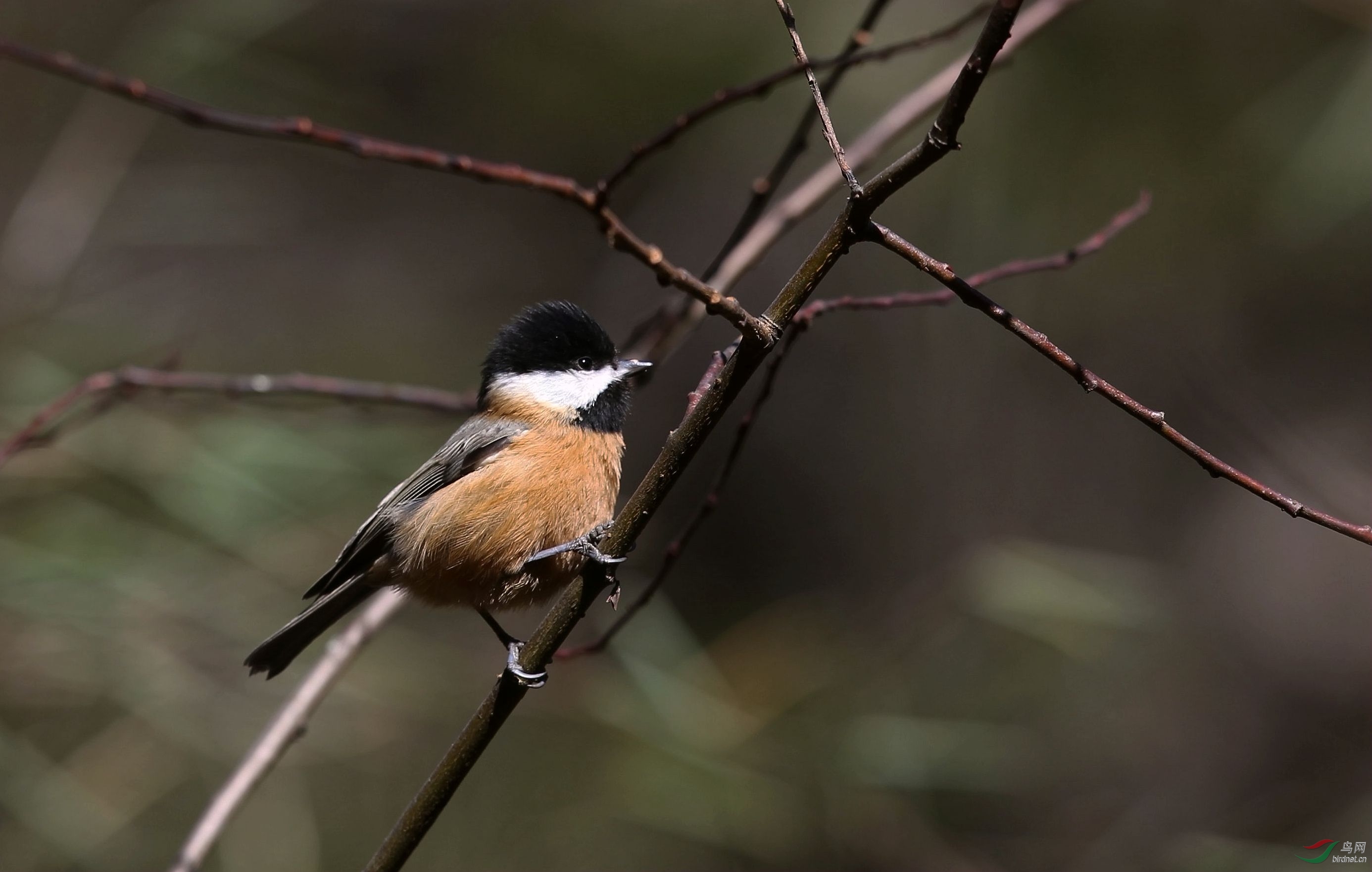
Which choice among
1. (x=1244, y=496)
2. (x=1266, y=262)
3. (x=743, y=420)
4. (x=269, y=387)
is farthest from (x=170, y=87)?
(x=1244, y=496)

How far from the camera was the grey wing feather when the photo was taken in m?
2.65

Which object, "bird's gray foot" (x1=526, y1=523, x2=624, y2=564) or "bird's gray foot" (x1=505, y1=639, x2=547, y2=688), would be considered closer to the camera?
"bird's gray foot" (x1=505, y1=639, x2=547, y2=688)

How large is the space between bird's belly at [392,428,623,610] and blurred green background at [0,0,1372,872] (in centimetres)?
92

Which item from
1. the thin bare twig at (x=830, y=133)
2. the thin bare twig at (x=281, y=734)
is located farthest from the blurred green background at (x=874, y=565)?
the thin bare twig at (x=830, y=133)

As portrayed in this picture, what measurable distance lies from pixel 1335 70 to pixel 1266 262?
1.40 metres

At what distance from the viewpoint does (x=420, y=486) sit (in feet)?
9.26

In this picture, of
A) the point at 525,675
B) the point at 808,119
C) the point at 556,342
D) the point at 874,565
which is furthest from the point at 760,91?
the point at 874,565

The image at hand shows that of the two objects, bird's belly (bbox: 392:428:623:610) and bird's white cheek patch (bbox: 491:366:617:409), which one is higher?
bird's white cheek patch (bbox: 491:366:617:409)

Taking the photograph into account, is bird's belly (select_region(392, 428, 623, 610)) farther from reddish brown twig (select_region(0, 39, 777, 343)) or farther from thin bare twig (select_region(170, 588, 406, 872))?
reddish brown twig (select_region(0, 39, 777, 343))

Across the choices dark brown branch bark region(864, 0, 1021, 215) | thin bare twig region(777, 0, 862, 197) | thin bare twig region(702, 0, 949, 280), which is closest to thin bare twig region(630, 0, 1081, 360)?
thin bare twig region(702, 0, 949, 280)

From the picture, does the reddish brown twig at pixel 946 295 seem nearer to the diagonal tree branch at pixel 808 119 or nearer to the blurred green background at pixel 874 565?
the diagonal tree branch at pixel 808 119

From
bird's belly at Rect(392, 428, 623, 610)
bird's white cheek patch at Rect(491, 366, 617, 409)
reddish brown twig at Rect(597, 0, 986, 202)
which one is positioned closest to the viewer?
reddish brown twig at Rect(597, 0, 986, 202)

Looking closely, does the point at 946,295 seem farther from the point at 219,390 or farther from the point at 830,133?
the point at 219,390

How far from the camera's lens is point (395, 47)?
6926 millimetres
